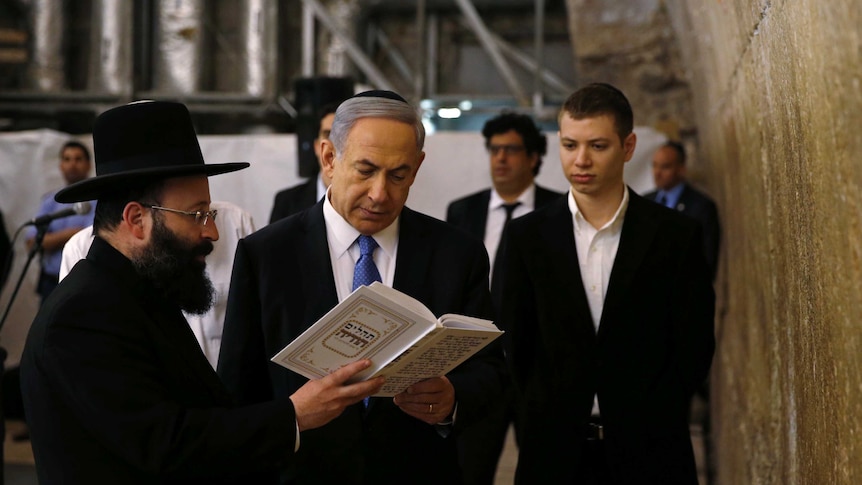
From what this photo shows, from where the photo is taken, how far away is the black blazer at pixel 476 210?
5.14m

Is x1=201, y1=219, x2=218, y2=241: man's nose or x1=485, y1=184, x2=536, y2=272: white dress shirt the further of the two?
x1=485, y1=184, x2=536, y2=272: white dress shirt

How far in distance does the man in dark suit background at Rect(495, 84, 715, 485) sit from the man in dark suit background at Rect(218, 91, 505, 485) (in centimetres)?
54

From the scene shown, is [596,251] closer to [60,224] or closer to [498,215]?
[498,215]

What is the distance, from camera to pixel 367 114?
7.97 ft

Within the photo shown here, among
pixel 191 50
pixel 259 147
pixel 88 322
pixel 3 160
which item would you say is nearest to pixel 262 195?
pixel 259 147

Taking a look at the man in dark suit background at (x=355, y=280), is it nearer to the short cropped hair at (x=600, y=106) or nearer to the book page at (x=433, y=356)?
the book page at (x=433, y=356)

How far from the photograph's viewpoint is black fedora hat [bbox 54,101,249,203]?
2.07 m

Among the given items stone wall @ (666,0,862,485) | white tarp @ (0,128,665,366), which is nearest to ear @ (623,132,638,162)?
stone wall @ (666,0,862,485)

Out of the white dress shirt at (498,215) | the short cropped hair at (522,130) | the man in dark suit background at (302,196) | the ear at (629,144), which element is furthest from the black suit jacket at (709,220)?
the ear at (629,144)

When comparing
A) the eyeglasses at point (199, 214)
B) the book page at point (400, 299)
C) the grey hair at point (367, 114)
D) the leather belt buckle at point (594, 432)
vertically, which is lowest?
the leather belt buckle at point (594, 432)

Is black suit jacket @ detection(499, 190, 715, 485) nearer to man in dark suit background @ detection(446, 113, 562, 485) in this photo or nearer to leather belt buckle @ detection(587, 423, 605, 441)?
leather belt buckle @ detection(587, 423, 605, 441)

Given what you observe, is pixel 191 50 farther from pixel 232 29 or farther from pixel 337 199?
pixel 337 199

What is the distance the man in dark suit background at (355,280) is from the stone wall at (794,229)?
0.74 metres

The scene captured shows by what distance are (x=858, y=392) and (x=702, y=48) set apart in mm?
3784
